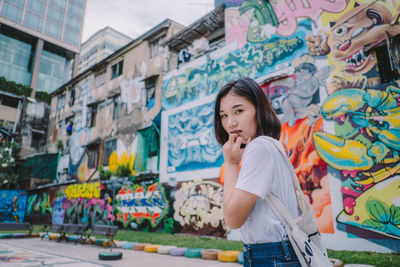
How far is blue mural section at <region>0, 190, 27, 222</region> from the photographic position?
21578 mm

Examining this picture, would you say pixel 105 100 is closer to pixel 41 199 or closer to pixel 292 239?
pixel 41 199

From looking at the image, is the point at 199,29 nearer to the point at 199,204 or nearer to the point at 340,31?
the point at 340,31

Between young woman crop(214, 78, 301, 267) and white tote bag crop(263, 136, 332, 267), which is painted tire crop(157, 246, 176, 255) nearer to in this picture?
young woman crop(214, 78, 301, 267)

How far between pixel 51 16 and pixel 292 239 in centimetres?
4616

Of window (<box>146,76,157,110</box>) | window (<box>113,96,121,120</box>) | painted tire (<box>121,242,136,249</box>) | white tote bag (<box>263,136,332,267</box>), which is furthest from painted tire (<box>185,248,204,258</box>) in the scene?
window (<box>113,96,121,120</box>)

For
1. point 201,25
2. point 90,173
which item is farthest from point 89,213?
point 201,25

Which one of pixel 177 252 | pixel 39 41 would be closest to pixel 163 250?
pixel 177 252

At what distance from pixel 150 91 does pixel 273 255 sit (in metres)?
15.0

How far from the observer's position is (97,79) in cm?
2083

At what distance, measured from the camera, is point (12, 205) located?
2209 cm

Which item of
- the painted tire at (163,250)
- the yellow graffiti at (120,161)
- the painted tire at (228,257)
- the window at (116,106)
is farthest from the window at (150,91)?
the painted tire at (228,257)

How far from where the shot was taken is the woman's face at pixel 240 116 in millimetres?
1361

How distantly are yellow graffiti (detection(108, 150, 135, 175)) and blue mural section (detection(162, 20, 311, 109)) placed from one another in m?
4.16

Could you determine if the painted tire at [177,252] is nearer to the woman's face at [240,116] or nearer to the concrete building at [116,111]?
the woman's face at [240,116]
